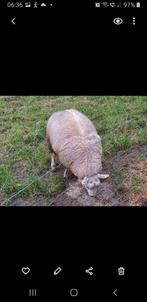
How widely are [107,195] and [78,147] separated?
24.8 inches

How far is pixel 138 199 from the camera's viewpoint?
4.73 meters

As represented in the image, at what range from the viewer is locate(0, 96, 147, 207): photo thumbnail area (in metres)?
5.12

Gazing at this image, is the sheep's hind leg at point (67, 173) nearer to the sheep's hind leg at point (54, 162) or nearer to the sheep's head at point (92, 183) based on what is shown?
the sheep's hind leg at point (54, 162)

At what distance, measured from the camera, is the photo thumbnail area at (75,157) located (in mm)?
5117

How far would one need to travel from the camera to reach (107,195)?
5.11 meters

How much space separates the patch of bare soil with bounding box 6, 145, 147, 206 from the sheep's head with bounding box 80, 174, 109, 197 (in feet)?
0.21
